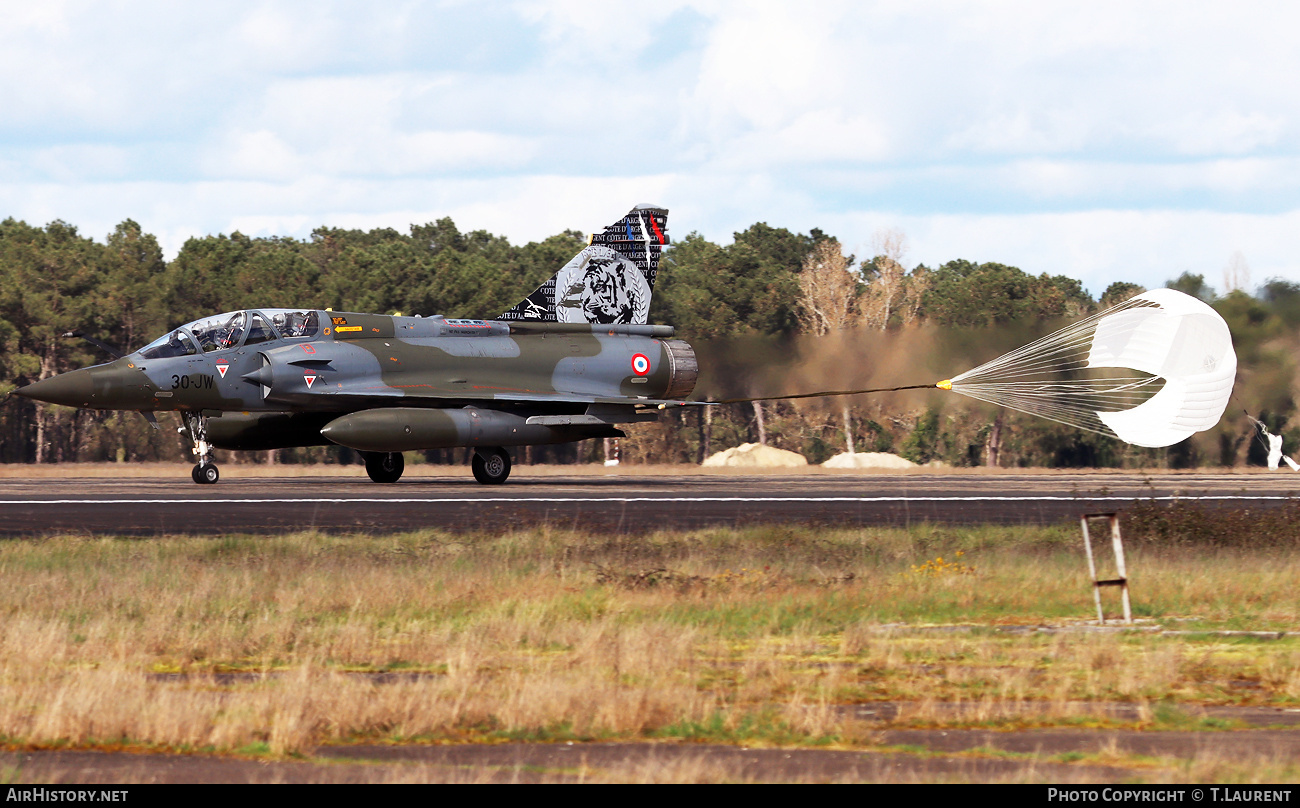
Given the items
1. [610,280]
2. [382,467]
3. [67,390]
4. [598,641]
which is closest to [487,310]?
[610,280]

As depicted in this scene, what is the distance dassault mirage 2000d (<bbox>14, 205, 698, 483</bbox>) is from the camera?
1126 inches

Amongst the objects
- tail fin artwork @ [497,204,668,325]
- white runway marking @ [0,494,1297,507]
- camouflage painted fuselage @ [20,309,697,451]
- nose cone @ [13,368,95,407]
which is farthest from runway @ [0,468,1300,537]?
tail fin artwork @ [497,204,668,325]

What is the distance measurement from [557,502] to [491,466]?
21.7 feet

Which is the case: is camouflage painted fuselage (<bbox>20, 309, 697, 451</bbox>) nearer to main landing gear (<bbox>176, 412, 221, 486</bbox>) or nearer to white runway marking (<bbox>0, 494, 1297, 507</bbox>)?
main landing gear (<bbox>176, 412, 221, 486</bbox>)

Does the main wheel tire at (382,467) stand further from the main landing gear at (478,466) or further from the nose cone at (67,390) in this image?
the nose cone at (67,390)

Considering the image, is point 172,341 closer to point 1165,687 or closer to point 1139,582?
point 1139,582

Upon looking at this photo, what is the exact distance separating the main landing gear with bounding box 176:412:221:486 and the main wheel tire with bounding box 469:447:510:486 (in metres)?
5.93

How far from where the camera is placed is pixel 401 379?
30.9 metres

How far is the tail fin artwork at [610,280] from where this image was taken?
36.0 m

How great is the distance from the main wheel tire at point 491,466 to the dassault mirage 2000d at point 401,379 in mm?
34

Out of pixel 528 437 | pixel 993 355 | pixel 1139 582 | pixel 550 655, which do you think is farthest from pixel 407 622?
pixel 993 355

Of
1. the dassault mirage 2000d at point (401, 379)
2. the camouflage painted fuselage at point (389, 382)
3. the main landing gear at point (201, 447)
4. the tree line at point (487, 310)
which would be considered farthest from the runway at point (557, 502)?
the tree line at point (487, 310)

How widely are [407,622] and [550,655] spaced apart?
202 centimetres

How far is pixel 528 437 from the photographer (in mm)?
31266
